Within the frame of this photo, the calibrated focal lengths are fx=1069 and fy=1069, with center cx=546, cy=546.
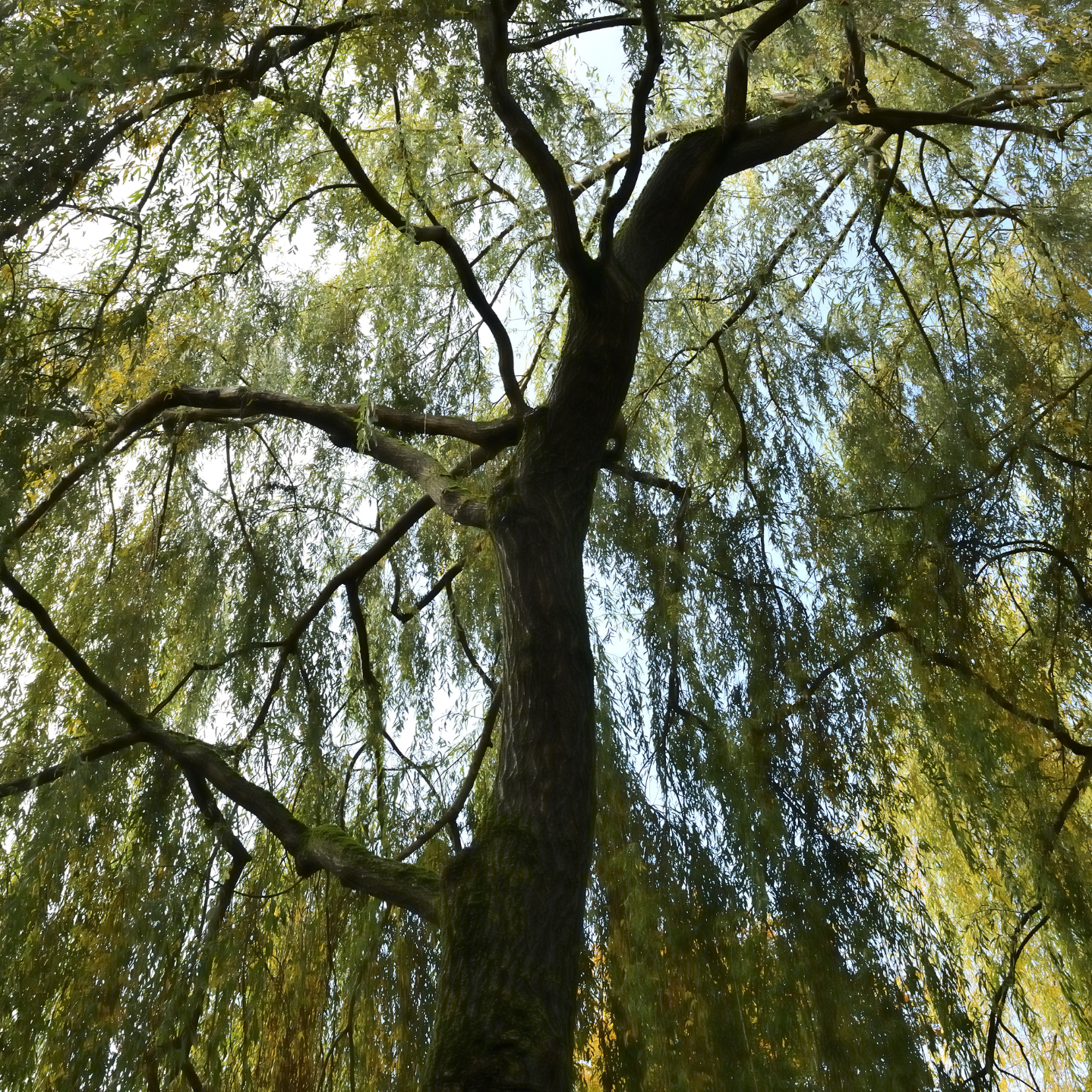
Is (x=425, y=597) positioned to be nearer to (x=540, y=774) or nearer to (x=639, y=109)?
A: (x=540, y=774)

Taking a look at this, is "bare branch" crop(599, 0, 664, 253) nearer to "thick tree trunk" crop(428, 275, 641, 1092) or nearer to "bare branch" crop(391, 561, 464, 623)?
"thick tree trunk" crop(428, 275, 641, 1092)

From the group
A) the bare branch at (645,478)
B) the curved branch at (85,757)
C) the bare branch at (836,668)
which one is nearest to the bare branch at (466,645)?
the bare branch at (645,478)

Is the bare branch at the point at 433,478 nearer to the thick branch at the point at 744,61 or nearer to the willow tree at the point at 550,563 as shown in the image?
the willow tree at the point at 550,563

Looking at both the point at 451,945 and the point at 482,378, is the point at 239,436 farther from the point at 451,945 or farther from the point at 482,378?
the point at 451,945

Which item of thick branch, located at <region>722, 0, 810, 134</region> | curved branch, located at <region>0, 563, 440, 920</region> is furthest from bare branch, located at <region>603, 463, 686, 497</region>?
curved branch, located at <region>0, 563, 440, 920</region>

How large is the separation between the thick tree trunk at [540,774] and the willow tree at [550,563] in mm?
11

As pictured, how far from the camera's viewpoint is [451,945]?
6.23 feet

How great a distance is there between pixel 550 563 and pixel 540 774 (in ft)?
1.73

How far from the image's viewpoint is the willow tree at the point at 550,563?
2.39 meters

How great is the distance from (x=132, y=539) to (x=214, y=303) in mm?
859

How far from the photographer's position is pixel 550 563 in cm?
246

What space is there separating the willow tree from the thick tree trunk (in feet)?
0.04

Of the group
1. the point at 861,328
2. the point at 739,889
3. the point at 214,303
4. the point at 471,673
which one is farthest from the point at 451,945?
the point at 861,328

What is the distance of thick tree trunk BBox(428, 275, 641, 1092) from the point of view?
5.81 feet
